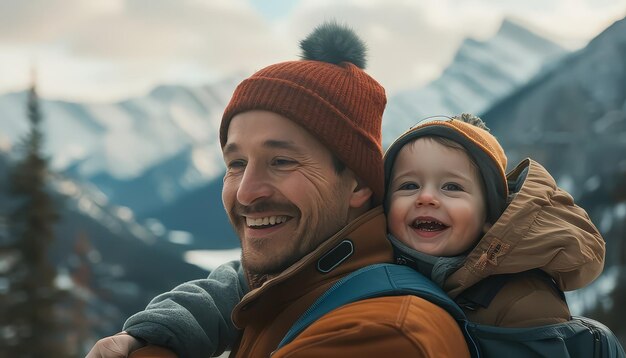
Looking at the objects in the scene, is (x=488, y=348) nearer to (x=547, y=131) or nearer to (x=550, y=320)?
(x=550, y=320)

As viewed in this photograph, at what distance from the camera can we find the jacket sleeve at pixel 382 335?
1.78m

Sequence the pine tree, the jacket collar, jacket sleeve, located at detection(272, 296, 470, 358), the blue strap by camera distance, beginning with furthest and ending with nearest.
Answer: the pine tree → the jacket collar → the blue strap → jacket sleeve, located at detection(272, 296, 470, 358)

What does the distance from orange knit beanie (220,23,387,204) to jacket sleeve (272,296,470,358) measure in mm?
754

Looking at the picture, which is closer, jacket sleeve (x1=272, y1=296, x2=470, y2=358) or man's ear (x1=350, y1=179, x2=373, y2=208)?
jacket sleeve (x1=272, y1=296, x2=470, y2=358)

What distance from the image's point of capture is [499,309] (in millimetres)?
2027

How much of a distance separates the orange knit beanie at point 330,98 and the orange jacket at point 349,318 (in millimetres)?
298

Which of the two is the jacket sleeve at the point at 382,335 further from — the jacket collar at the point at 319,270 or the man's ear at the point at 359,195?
the man's ear at the point at 359,195

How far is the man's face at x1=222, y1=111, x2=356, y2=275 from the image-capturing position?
240 cm

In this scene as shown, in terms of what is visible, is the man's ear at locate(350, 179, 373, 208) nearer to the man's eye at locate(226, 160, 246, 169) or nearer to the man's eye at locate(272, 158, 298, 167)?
the man's eye at locate(272, 158, 298, 167)

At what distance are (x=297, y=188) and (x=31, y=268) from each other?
1713 cm

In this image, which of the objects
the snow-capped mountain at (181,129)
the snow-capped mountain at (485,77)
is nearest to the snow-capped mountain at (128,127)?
the snow-capped mountain at (181,129)

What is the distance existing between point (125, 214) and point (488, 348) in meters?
60.7

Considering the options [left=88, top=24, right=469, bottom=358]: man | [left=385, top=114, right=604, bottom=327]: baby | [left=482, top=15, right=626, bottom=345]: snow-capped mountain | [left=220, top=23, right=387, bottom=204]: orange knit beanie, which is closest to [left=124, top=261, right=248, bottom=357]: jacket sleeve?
[left=88, top=24, right=469, bottom=358]: man

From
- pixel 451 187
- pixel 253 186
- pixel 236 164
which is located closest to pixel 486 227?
pixel 451 187
